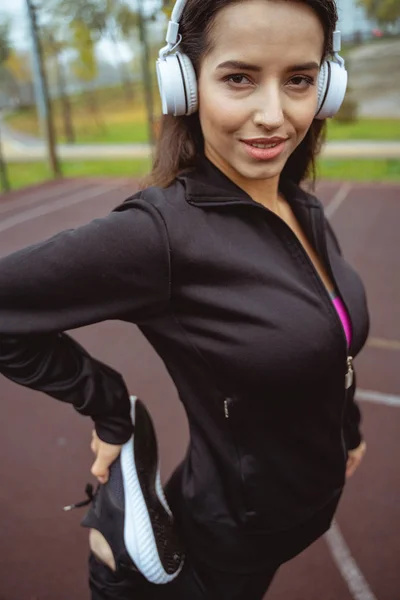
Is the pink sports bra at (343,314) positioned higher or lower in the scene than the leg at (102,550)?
higher

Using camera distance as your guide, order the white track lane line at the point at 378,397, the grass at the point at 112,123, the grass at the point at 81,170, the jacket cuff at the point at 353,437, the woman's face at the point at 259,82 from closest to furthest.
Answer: the woman's face at the point at 259,82 → the jacket cuff at the point at 353,437 → the white track lane line at the point at 378,397 → the grass at the point at 81,170 → the grass at the point at 112,123

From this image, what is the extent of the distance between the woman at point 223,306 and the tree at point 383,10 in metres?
14.5

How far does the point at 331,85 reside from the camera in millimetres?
1277

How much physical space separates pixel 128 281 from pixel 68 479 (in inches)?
96.9

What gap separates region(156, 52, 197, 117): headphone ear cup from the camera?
3.63 ft

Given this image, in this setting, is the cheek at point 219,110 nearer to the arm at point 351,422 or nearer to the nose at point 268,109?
the nose at point 268,109

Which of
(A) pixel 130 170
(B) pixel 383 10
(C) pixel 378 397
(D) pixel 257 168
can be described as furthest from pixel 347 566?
(B) pixel 383 10

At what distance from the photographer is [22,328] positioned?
1.08m

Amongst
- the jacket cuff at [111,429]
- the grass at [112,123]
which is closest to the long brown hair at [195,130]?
the jacket cuff at [111,429]

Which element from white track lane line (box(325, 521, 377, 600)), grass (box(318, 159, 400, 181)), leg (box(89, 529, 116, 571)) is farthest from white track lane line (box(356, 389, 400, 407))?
grass (box(318, 159, 400, 181))

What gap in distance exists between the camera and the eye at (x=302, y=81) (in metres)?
1.11

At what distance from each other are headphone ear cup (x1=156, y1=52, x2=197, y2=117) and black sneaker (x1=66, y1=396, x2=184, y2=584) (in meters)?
0.78

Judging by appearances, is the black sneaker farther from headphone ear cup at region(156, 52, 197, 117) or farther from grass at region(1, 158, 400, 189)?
grass at region(1, 158, 400, 189)

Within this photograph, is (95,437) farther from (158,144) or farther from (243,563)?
(158,144)
